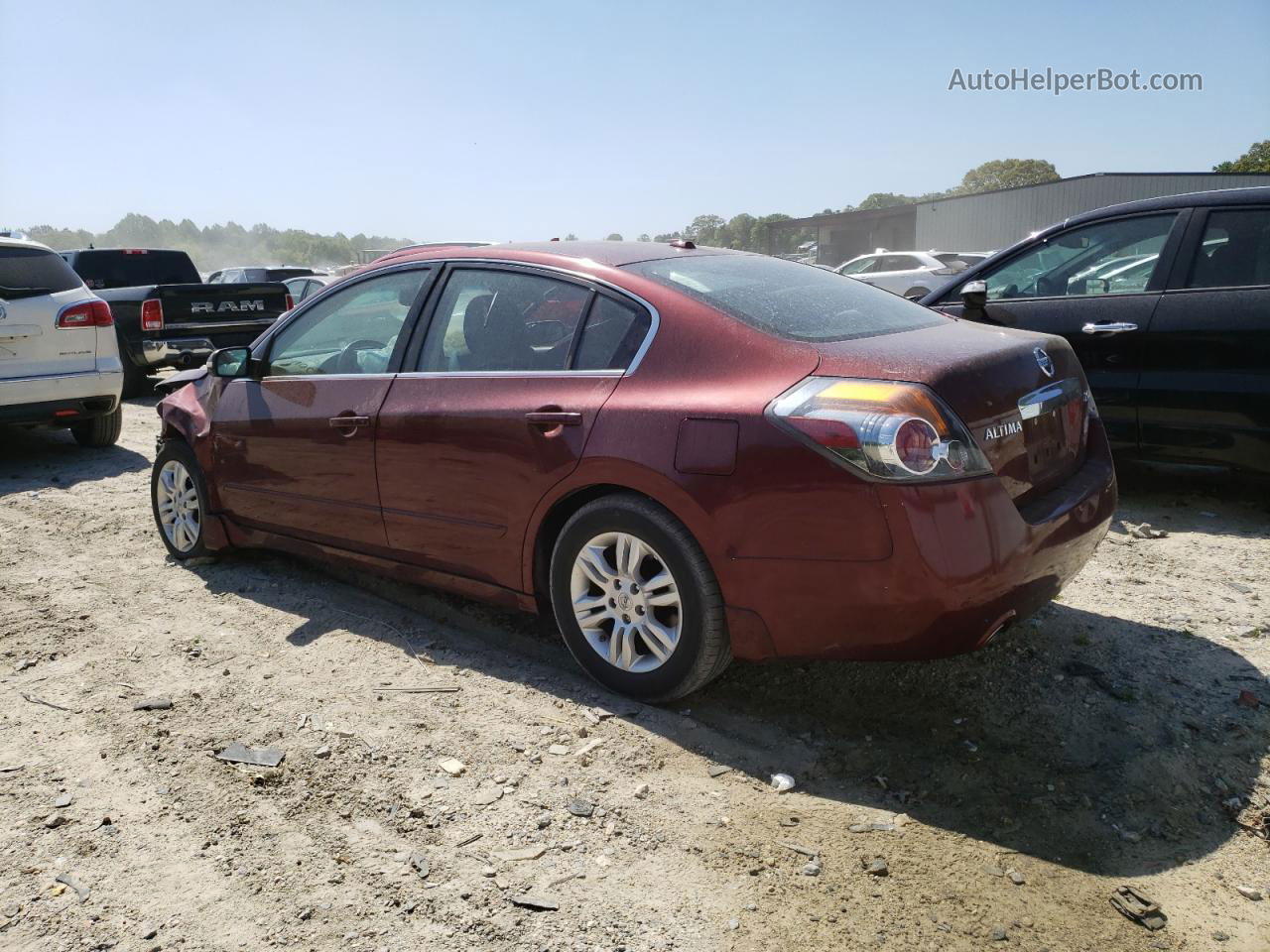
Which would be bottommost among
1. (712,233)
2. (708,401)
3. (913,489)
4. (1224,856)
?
(1224,856)

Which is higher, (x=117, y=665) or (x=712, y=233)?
(x=712, y=233)

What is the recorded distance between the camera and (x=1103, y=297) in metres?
5.95

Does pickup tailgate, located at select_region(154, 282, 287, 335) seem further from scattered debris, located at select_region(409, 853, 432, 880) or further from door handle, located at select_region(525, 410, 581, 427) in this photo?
scattered debris, located at select_region(409, 853, 432, 880)

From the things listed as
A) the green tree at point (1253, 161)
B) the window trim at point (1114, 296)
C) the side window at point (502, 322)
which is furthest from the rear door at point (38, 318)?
the green tree at point (1253, 161)

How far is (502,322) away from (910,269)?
20.0 meters

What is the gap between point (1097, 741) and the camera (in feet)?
10.8

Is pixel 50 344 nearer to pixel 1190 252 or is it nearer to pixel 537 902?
pixel 537 902

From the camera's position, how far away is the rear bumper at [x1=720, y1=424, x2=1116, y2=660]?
2938 millimetres

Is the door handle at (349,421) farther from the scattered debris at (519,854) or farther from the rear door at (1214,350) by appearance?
the rear door at (1214,350)

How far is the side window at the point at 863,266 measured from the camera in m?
24.4

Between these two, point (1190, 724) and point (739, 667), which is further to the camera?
point (739, 667)

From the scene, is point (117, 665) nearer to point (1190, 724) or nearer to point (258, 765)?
point (258, 765)

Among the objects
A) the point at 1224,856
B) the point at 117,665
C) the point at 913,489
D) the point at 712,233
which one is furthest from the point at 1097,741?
the point at 712,233

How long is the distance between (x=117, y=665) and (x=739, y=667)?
2.49 m
